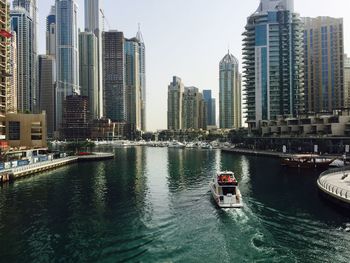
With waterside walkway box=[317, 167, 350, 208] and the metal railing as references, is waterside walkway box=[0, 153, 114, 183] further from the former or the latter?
waterside walkway box=[317, 167, 350, 208]

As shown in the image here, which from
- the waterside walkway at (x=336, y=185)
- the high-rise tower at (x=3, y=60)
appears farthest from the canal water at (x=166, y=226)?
the high-rise tower at (x=3, y=60)

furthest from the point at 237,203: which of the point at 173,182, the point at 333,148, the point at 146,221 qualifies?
the point at 333,148

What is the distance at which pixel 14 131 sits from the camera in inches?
5536

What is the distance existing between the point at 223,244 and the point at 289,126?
155143 mm

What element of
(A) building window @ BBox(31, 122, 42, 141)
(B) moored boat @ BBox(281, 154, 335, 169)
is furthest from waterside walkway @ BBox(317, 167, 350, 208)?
(A) building window @ BBox(31, 122, 42, 141)

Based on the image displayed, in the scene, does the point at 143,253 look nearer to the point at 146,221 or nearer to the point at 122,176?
the point at 146,221

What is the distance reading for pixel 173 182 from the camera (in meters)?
83.6

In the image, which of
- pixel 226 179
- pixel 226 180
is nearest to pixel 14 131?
pixel 226 179

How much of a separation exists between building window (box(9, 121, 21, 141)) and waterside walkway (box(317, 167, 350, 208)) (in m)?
118

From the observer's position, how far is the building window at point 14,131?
140m

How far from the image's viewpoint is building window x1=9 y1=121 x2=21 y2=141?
140 meters

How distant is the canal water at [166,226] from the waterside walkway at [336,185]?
2.01 meters

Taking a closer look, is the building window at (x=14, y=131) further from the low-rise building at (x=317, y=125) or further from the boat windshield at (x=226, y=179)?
the low-rise building at (x=317, y=125)

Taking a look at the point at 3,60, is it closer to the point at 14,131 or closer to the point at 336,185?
the point at 14,131
